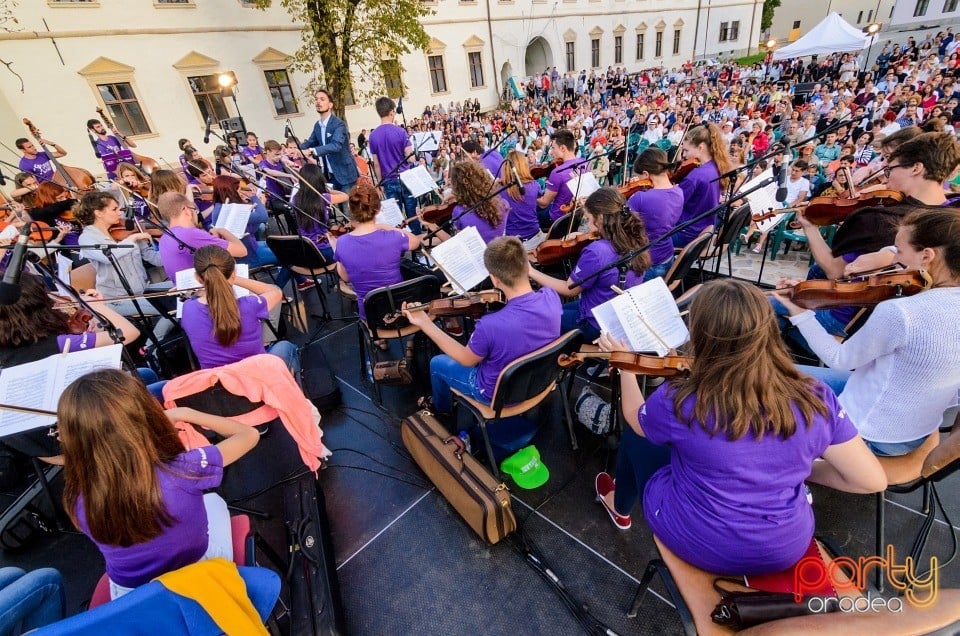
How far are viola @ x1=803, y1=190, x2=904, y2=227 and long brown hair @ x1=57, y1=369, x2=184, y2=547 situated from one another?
146 inches

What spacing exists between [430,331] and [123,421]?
1.34m

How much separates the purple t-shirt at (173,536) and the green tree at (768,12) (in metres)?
48.5

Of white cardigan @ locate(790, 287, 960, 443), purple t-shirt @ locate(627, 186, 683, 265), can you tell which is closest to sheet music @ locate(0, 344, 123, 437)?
white cardigan @ locate(790, 287, 960, 443)

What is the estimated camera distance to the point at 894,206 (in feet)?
7.40

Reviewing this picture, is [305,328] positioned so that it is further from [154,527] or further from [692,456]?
[692,456]

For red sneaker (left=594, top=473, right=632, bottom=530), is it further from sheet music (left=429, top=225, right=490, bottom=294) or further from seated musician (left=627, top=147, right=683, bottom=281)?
seated musician (left=627, top=147, right=683, bottom=281)

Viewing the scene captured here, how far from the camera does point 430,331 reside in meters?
2.28

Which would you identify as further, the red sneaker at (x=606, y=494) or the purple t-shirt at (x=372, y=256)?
the purple t-shirt at (x=372, y=256)

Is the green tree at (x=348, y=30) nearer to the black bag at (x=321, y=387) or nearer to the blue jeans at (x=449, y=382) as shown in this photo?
the black bag at (x=321, y=387)

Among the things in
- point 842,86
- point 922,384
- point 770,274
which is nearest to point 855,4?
point 842,86

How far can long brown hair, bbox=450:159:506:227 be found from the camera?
3.46 meters

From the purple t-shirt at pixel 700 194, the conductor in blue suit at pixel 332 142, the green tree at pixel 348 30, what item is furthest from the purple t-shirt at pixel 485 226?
the green tree at pixel 348 30

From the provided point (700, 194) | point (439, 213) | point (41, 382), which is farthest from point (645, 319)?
point (439, 213)

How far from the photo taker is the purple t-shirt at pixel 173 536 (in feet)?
4.14
